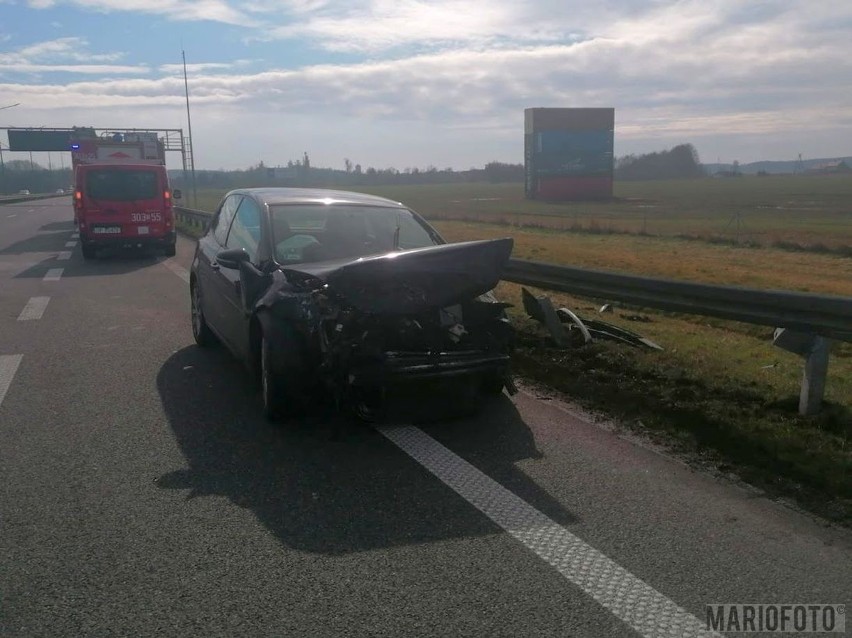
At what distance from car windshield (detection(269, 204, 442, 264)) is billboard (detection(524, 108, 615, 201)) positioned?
241 ft

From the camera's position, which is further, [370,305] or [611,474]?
[370,305]

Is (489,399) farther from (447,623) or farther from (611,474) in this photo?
(447,623)

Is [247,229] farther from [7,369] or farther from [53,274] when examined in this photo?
[53,274]

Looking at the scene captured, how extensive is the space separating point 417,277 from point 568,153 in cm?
7709

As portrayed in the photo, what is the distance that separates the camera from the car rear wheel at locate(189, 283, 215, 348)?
874 centimetres

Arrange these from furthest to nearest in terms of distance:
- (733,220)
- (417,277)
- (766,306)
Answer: (733,220)
(766,306)
(417,277)

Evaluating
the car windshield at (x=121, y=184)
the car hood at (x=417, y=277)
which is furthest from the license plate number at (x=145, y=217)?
the car hood at (x=417, y=277)

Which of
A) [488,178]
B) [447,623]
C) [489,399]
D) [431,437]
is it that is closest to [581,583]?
[447,623]

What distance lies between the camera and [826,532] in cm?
421

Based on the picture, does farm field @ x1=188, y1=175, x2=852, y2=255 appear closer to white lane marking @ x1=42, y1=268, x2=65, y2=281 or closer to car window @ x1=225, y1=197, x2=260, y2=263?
white lane marking @ x1=42, y1=268, x2=65, y2=281

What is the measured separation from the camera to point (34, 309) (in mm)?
11766

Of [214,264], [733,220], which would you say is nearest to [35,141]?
[733,220]

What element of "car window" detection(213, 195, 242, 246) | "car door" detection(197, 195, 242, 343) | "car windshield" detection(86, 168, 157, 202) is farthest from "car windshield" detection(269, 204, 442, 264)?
"car windshield" detection(86, 168, 157, 202)

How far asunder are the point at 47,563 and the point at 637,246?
2458cm
